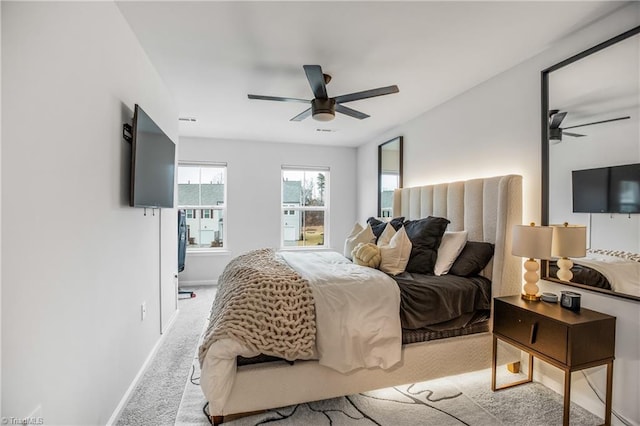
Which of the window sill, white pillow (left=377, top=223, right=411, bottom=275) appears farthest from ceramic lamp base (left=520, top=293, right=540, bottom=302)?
the window sill

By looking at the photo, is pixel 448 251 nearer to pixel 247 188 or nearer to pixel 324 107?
pixel 324 107

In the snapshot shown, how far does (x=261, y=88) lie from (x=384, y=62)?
4.06 ft

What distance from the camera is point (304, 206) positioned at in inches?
227

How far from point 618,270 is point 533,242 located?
0.47 meters

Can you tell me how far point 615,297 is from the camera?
1.87m

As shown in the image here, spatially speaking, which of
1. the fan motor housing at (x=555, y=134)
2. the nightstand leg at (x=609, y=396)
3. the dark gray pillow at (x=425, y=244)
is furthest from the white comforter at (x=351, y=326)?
the fan motor housing at (x=555, y=134)

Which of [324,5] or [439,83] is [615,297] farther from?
[324,5]

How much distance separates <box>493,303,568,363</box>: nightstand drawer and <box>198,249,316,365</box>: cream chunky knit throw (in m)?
1.33

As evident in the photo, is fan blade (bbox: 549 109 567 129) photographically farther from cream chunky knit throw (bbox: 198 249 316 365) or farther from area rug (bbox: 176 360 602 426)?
cream chunky knit throw (bbox: 198 249 316 365)

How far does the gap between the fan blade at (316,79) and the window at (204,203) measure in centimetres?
321

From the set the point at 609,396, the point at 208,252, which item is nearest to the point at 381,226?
the point at 609,396

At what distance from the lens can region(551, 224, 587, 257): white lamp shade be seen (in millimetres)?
1938

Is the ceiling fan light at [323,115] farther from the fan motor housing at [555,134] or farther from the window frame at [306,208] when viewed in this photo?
the window frame at [306,208]

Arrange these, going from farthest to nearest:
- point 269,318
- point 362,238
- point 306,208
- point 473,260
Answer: point 306,208 → point 362,238 → point 473,260 → point 269,318
